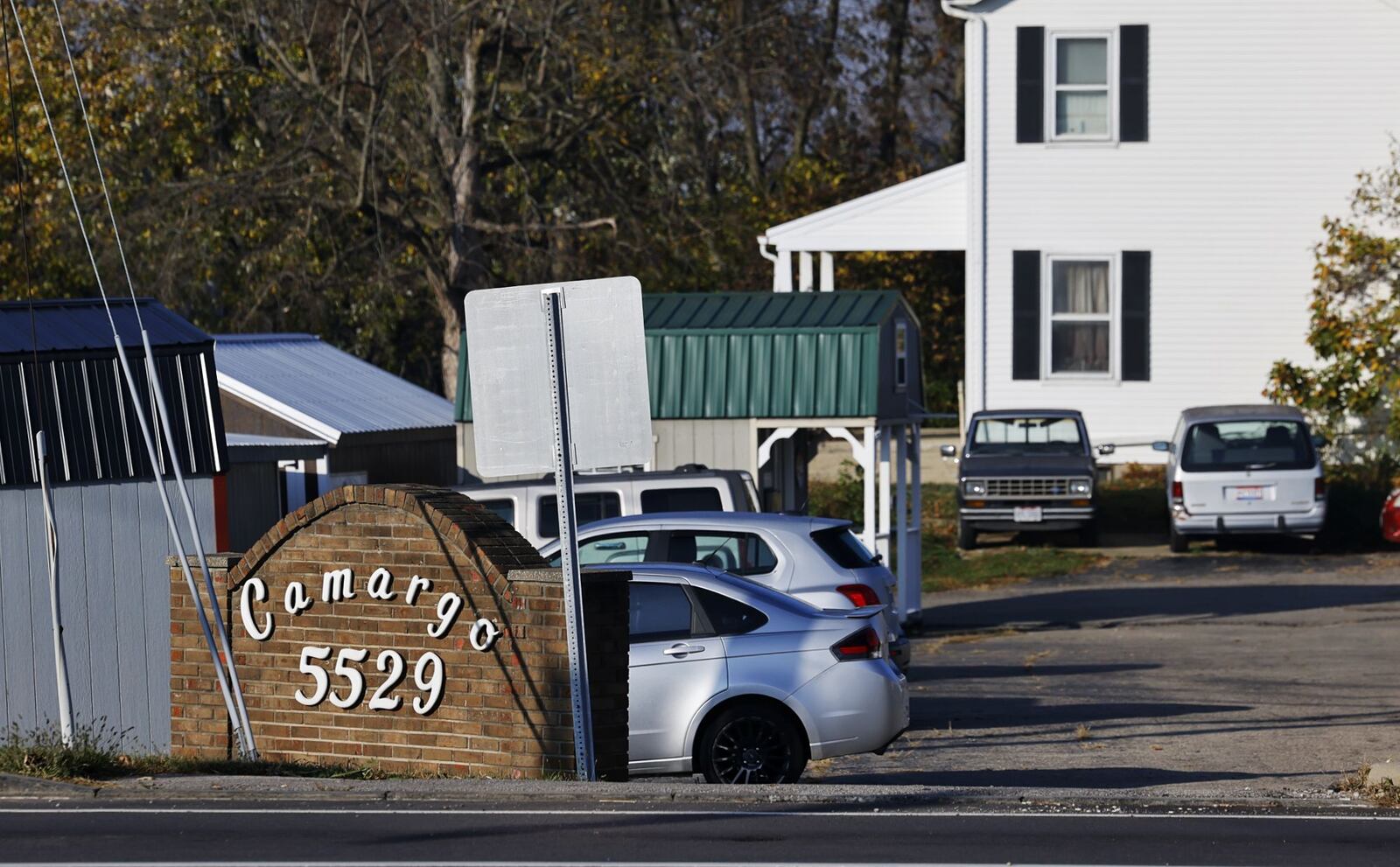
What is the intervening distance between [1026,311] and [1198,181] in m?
3.10

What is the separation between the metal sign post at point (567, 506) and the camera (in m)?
9.49

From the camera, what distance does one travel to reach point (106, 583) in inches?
495

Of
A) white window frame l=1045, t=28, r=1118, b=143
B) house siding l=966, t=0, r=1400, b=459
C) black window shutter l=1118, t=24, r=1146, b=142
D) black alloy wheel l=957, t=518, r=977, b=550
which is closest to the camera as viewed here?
black alloy wheel l=957, t=518, r=977, b=550

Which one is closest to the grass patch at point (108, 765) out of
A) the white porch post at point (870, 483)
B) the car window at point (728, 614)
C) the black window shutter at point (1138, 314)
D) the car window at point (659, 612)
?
the car window at point (659, 612)

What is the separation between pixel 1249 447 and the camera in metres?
24.3

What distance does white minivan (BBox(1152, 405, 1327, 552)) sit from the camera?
78.4 ft

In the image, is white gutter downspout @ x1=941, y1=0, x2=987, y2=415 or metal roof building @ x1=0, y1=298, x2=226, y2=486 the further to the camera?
white gutter downspout @ x1=941, y1=0, x2=987, y2=415

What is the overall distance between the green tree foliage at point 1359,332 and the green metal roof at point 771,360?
387 inches

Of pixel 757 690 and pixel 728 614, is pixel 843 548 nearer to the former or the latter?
pixel 728 614

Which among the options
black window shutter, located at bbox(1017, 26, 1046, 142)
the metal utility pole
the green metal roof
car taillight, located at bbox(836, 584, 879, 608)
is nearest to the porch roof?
black window shutter, located at bbox(1017, 26, 1046, 142)

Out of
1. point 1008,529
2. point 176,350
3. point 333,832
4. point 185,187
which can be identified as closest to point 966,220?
point 1008,529

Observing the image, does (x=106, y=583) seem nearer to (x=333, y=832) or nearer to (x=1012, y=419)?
(x=333, y=832)

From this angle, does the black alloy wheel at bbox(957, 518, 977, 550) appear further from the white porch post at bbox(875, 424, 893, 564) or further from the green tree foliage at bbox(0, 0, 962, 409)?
the green tree foliage at bbox(0, 0, 962, 409)

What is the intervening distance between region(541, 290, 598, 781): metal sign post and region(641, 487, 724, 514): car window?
6282 mm
